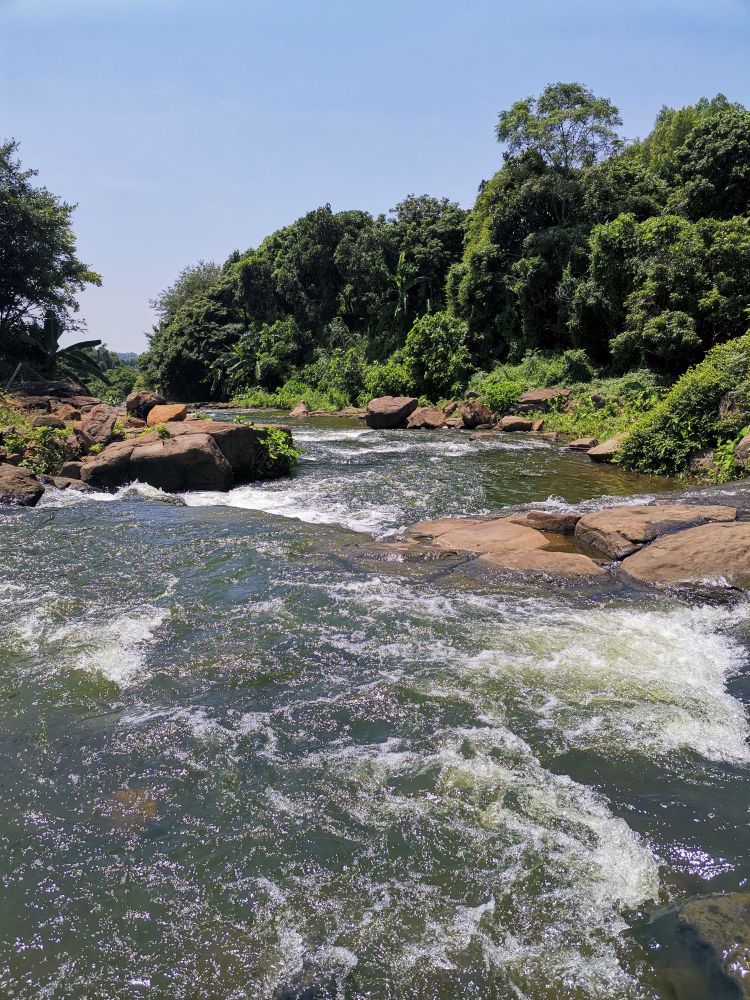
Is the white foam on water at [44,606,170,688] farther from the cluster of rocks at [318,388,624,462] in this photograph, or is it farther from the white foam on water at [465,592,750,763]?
the cluster of rocks at [318,388,624,462]

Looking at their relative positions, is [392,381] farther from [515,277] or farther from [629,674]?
[629,674]

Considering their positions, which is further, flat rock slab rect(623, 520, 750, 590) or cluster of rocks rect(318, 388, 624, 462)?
cluster of rocks rect(318, 388, 624, 462)

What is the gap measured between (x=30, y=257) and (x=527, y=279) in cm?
2219

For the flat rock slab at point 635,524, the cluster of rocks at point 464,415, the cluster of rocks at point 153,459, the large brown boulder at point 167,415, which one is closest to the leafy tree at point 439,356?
the cluster of rocks at point 464,415

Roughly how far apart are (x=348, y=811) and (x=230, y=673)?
2094 mm

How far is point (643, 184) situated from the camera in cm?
2864

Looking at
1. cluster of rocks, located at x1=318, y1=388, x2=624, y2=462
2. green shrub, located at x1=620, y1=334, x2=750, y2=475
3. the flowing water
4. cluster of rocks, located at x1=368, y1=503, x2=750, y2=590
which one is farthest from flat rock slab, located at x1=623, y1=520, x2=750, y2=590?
cluster of rocks, located at x1=318, y1=388, x2=624, y2=462

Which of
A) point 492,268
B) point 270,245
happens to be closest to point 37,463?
point 492,268

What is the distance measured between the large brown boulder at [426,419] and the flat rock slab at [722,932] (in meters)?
23.1

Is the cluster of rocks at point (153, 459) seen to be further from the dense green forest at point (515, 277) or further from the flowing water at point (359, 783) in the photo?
the dense green forest at point (515, 277)

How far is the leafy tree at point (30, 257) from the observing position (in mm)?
26719

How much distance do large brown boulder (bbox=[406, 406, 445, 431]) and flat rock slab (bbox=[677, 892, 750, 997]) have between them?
23.1m

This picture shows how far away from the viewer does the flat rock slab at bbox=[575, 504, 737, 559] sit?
347 inches

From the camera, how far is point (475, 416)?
2511 centimetres
